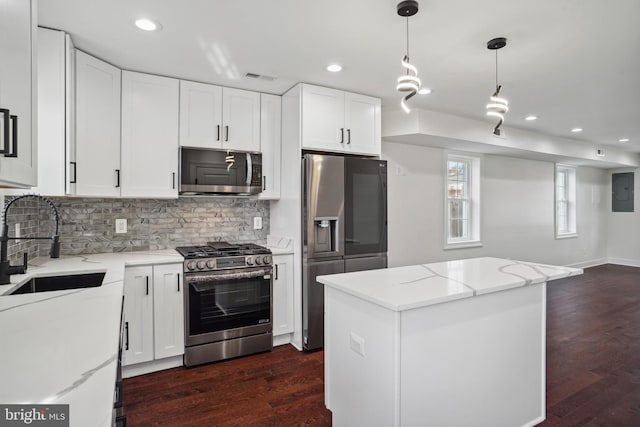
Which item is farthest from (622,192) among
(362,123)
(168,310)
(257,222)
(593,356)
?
(168,310)

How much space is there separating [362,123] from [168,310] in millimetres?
2543

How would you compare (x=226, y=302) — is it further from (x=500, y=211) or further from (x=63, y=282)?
(x=500, y=211)

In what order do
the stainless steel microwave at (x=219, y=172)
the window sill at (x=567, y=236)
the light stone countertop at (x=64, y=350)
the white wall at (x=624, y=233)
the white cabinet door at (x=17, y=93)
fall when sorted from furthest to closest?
the white wall at (x=624, y=233) → the window sill at (x=567, y=236) → the stainless steel microwave at (x=219, y=172) → the white cabinet door at (x=17, y=93) → the light stone countertop at (x=64, y=350)

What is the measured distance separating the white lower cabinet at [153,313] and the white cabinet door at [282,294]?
2.78 feet

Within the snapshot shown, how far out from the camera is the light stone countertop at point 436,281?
5.52 feet

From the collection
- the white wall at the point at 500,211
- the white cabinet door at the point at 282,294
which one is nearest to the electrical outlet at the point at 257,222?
the white cabinet door at the point at 282,294

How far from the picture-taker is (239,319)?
3.27 m

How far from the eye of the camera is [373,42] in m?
2.60

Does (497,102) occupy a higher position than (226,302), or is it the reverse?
(497,102)

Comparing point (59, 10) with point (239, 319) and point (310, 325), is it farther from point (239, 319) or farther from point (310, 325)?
point (310, 325)

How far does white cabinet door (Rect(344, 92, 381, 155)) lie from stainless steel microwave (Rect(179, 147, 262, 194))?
954 millimetres

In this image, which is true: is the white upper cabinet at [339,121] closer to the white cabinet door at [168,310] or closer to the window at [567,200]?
the white cabinet door at [168,310]

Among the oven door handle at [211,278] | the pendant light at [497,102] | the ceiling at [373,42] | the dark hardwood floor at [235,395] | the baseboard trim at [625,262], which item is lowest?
the dark hardwood floor at [235,395]

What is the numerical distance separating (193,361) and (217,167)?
5.61 feet
